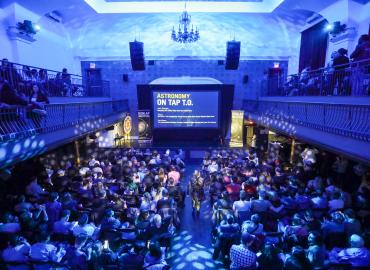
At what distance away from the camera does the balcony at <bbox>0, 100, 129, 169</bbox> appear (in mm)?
5219

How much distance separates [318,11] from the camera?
12531mm

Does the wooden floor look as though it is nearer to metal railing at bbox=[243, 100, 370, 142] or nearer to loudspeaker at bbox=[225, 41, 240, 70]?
metal railing at bbox=[243, 100, 370, 142]

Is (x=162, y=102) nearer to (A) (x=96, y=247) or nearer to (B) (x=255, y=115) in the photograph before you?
(B) (x=255, y=115)

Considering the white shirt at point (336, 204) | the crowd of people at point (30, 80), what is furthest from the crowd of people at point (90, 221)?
the white shirt at point (336, 204)

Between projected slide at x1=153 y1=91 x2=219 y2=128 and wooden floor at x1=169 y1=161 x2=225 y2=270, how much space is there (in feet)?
28.4

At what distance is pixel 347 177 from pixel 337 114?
13.0 ft

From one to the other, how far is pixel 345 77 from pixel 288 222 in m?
4.58

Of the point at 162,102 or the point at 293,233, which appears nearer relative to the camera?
the point at 293,233

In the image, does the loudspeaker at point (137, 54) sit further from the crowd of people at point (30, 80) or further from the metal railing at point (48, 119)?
the metal railing at point (48, 119)

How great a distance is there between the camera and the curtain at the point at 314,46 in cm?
1355

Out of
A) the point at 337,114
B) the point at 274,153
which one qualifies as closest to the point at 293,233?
the point at 337,114

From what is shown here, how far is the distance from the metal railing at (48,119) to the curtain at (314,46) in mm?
11222

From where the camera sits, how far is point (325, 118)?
6859 millimetres

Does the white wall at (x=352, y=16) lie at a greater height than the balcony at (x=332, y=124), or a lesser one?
greater
